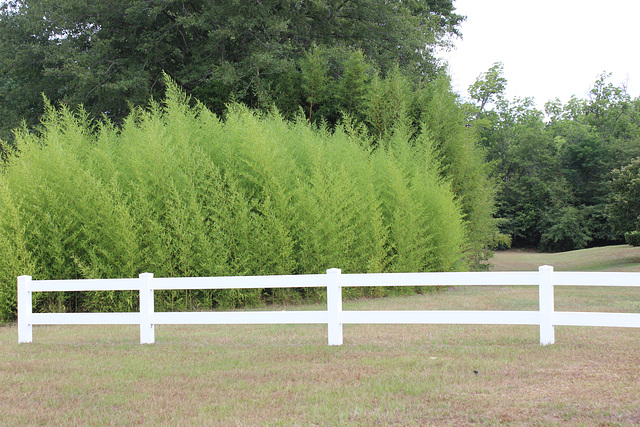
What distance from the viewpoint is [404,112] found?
623 inches

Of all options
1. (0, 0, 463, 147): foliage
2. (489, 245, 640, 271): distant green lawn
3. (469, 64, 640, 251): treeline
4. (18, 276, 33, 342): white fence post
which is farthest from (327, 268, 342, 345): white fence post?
(469, 64, 640, 251): treeline

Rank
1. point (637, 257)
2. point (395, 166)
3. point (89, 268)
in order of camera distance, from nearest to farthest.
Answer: point (89, 268)
point (395, 166)
point (637, 257)

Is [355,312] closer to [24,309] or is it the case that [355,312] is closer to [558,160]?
[24,309]

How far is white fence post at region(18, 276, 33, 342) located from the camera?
7105mm

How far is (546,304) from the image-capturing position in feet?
19.4

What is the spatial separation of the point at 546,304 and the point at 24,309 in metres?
6.08

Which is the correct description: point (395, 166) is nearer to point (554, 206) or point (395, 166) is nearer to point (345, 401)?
point (345, 401)

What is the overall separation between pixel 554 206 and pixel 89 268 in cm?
4204

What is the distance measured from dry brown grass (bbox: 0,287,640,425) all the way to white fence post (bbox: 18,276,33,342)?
0.59 feet

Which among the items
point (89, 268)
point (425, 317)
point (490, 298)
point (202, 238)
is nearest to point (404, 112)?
point (490, 298)

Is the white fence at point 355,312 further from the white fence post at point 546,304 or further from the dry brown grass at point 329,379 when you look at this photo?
the dry brown grass at point 329,379

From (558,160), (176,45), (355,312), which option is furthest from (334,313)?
(558,160)

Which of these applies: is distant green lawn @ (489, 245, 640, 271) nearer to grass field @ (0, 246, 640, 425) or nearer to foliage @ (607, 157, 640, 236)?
foliage @ (607, 157, 640, 236)

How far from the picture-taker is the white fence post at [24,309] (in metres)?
7.11
